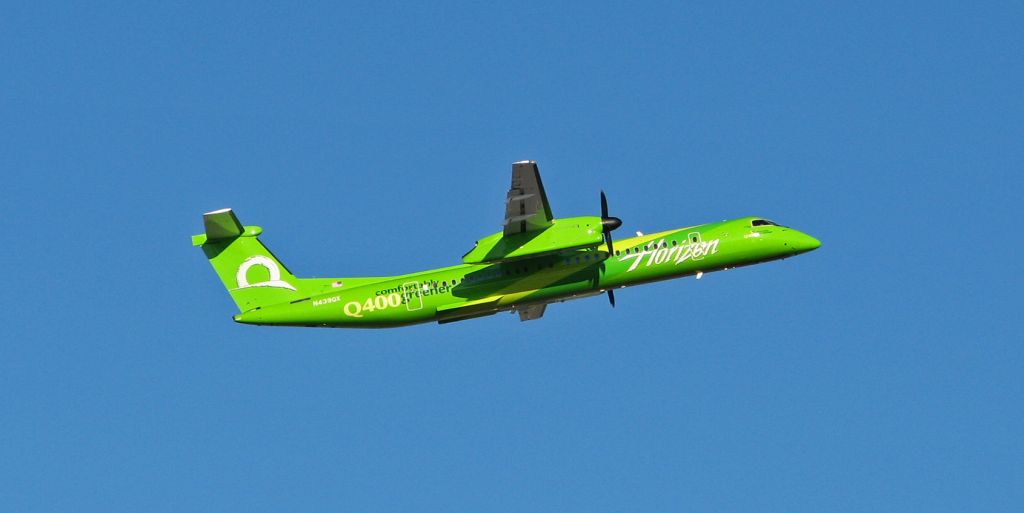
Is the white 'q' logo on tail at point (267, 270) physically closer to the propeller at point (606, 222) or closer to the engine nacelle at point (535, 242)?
the engine nacelle at point (535, 242)

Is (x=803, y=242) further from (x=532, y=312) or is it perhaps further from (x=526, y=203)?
(x=526, y=203)

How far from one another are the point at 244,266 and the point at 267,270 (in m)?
0.67

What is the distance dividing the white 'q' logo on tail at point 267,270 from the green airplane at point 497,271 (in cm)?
3

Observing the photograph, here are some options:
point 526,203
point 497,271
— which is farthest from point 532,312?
point 526,203

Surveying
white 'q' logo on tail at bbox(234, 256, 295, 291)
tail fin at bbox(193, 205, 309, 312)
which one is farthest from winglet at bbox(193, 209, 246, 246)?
white 'q' logo on tail at bbox(234, 256, 295, 291)

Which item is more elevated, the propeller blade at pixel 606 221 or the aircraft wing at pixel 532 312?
the propeller blade at pixel 606 221

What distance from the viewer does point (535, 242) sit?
104 feet

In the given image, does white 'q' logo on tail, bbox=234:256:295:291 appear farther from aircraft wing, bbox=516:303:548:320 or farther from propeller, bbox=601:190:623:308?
propeller, bbox=601:190:623:308

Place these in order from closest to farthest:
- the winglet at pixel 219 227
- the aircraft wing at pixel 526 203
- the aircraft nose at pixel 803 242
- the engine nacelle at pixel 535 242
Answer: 1. the aircraft wing at pixel 526 203
2. the engine nacelle at pixel 535 242
3. the winglet at pixel 219 227
4. the aircraft nose at pixel 803 242

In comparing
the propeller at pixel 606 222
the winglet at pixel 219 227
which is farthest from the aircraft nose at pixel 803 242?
the winglet at pixel 219 227

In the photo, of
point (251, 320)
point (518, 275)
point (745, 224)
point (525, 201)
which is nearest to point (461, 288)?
point (518, 275)

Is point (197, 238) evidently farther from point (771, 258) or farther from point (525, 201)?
point (771, 258)

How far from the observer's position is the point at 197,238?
33.6 metres

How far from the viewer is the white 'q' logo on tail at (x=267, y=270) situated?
33.4 metres
